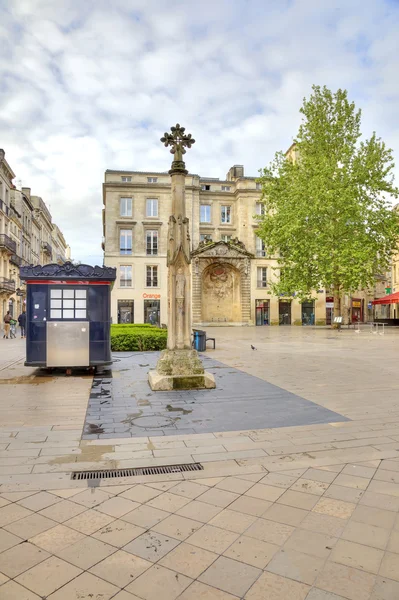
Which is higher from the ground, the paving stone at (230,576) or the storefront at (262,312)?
the storefront at (262,312)

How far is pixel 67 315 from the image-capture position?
425 inches

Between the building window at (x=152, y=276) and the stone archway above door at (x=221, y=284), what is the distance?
12.8ft

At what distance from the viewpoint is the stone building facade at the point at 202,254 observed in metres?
43.6

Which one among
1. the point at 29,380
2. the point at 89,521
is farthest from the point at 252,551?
the point at 29,380

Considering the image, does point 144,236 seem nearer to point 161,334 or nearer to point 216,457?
point 161,334

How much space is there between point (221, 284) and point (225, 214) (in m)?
7.80

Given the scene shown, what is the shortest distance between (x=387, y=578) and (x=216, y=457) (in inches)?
95.7

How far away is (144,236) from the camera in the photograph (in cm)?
4412

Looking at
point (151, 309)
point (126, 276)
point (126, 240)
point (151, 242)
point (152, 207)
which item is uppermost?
point (152, 207)

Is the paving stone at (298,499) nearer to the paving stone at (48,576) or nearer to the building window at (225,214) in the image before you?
the paving stone at (48,576)

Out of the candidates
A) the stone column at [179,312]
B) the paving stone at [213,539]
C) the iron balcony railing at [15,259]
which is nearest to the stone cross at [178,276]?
the stone column at [179,312]

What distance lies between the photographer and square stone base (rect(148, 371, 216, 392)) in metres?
8.79

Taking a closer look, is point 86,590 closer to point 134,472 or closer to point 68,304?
point 134,472

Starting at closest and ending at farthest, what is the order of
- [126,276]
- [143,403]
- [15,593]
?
[15,593], [143,403], [126,276]
